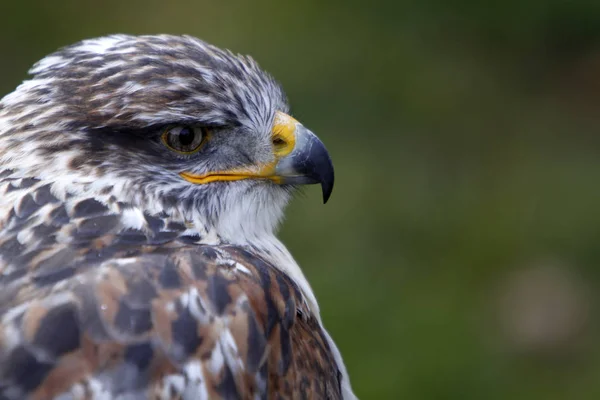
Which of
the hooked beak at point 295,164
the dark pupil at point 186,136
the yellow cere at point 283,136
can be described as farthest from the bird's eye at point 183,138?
the yellow cere at point 283,136

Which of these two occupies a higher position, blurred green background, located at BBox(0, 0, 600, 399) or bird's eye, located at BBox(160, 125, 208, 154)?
bird's eye, located at BBox(160, 125, 208, 154)

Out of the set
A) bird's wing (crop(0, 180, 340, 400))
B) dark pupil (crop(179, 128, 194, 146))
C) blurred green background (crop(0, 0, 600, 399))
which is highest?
dark pupil (crop(179, 128, 194, 146))

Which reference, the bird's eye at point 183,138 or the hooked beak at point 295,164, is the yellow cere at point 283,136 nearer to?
the hooked beak at point 295,164

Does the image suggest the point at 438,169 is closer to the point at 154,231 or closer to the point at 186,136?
the point at 186,136

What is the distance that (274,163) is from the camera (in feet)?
12.5

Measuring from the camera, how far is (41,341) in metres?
2.86

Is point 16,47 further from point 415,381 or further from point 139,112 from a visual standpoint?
point 139,112

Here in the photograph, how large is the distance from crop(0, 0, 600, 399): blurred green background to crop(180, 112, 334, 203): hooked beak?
3090mm

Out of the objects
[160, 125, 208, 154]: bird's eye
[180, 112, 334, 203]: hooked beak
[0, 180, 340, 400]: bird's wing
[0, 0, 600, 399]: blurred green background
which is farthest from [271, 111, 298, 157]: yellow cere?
[0, 0, 600, 399]: blurred green background

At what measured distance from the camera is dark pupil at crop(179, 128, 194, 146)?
3.64 meters

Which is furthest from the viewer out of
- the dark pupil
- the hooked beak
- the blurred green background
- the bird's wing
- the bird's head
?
the blurred green background

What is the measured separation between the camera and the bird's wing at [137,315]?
285 centimetres

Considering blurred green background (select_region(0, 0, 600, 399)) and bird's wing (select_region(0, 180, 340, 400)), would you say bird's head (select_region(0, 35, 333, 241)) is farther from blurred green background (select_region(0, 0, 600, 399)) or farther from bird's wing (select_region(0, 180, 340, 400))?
blurred green background (select_region(0, 0, 600, 399))

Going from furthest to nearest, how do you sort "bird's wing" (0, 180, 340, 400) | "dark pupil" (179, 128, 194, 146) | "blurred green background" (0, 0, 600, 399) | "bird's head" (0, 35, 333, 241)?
"blurred green background" (0, 0, 600, 399) < "dark pupil" (179, 128, 194, 146) < "bird's head" (0, 35, 333, 241) < "bird's wing" (0, 180, 340, 400)
